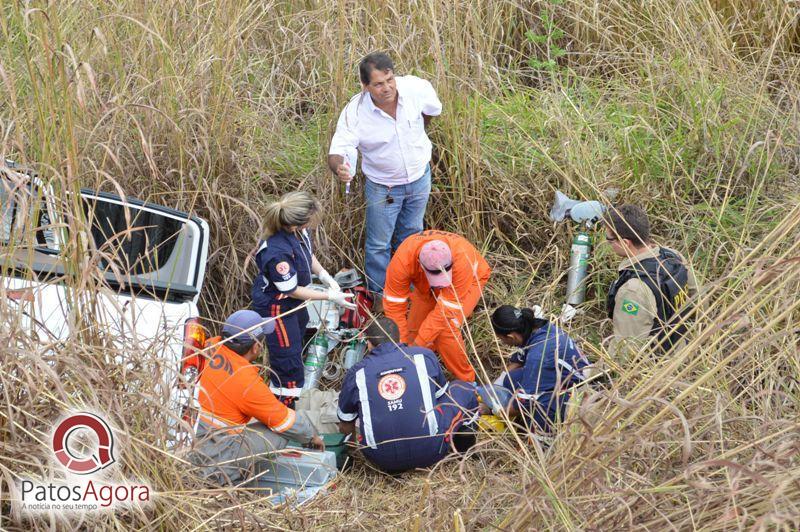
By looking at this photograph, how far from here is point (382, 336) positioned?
193 inches

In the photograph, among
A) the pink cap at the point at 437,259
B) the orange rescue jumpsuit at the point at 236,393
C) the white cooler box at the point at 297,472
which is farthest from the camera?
the pink cap at the point at 437,259

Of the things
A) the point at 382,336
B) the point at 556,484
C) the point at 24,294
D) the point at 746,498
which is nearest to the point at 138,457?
the point at 24,294

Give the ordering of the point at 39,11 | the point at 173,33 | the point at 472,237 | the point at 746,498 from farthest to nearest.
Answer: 1. the point at 472,237
2. the point at 173,33
3. the point at 39,11
4. the point at 746,498

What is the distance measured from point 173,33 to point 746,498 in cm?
440

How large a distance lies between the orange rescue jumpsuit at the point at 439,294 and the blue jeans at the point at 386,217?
283mm

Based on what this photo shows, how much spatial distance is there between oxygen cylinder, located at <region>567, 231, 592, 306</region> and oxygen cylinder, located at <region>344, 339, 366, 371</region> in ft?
4.28

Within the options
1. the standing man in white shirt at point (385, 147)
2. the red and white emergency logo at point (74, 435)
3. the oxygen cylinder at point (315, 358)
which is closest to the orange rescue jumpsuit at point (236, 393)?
the oxygen cylinder at point (315, 358)

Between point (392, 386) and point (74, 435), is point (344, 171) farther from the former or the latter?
point (74, 435)

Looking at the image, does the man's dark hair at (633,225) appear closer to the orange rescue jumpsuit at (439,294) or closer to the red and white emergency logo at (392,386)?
the orange rescue jumpsuit at (439,294)

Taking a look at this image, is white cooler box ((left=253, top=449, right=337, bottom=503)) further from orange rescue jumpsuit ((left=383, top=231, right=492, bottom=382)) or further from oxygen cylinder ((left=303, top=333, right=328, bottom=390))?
orange rescue jumpsuit ((left=383, top=231, right=492, bottom=382))

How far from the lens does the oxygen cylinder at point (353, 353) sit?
5.25 metres

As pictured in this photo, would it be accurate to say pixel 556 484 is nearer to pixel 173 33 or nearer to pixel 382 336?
pixel 382 336

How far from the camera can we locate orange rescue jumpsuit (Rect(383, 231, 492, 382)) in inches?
200

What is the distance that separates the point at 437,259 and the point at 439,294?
12.8 inches
